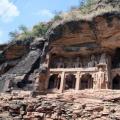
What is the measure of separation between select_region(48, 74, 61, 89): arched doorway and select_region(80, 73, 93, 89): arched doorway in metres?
1.99

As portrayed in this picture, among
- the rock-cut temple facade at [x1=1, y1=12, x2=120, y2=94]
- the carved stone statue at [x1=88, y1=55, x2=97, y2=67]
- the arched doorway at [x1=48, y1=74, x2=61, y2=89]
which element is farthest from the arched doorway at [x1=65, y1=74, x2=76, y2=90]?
the carved stone statue at [x1=88, y1=55, x2=97, y2=67]

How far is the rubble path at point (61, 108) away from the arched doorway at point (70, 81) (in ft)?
17.9

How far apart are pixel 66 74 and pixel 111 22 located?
5.78 m

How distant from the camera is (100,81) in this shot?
74.9 feet

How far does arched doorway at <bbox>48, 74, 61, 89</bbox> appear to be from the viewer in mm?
25141

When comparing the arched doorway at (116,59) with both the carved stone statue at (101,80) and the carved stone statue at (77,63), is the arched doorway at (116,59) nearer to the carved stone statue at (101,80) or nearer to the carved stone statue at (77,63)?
the carved stone statue at (101,80)

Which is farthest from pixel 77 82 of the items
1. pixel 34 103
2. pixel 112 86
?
pixel 34 103

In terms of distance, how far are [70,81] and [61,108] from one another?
860 centimetres

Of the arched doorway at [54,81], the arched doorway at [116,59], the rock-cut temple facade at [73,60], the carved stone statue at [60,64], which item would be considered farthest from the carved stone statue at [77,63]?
the arched doorway at [116,59]

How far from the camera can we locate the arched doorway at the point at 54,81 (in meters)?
25.1

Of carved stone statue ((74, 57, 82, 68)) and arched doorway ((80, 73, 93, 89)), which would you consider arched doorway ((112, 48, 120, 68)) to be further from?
carved stone statue ((74, 57, 82, 68))

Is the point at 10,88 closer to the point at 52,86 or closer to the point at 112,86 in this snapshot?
the point at 52,86

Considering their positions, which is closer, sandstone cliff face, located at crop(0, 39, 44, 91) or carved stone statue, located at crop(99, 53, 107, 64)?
carved stone statue, located at crop(99, 53, 107, 64)

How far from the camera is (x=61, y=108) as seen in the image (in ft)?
55.8
